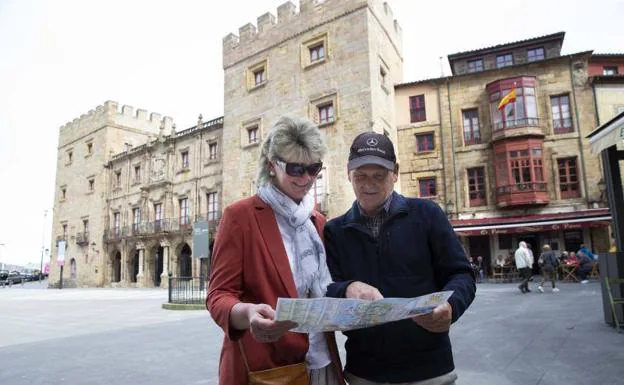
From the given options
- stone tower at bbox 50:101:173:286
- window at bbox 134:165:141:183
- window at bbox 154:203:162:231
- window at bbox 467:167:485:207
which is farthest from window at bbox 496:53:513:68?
window at bbox 134:165:141:183

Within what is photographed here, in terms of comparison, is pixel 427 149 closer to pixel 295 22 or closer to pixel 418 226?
pixel 295 22

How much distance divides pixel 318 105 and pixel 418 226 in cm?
2193

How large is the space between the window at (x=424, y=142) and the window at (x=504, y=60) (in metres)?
5.56

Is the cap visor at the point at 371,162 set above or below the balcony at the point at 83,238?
below

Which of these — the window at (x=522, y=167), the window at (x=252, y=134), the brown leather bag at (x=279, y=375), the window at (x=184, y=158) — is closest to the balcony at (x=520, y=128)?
the window at (x=522, y=167)

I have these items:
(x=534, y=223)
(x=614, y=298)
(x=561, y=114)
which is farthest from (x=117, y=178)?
(x=614, y=298)

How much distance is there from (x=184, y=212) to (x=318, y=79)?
14.5 metres

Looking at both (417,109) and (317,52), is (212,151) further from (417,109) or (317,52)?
(417,109)

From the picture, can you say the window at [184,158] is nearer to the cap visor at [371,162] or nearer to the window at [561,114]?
the window at [561,114]

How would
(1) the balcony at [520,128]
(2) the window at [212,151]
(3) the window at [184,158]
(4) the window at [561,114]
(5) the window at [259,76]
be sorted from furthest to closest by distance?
(3) the window at [184,158] < (2) the window at [212,151] < (5) the window at [259,76] < (4) the window at [561,114] < (1) the balcony at [520,128]

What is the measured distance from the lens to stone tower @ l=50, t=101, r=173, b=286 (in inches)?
1454

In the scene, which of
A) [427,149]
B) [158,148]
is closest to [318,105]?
[427,149]

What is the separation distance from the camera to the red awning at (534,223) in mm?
19312

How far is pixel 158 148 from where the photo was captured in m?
33.4
